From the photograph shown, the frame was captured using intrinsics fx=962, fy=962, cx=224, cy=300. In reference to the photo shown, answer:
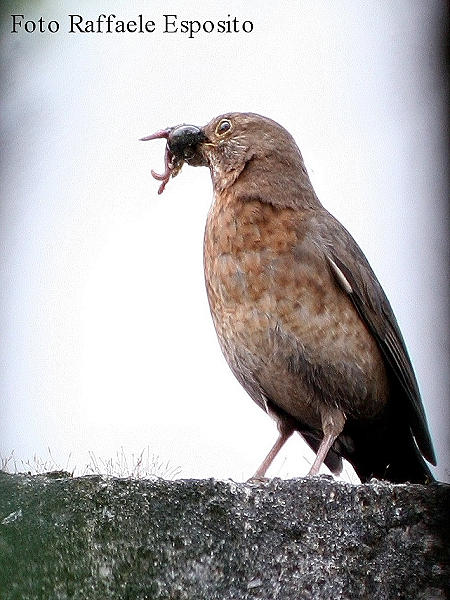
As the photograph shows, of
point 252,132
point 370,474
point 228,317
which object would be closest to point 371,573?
point 228,317

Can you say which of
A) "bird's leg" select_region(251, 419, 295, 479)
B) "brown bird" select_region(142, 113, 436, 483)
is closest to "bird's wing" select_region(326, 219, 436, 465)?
"brown bird" select_region(142, 113, 436, 483)

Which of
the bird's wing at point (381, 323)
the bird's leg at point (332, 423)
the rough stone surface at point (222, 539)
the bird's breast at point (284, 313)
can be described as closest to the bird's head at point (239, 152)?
the bird's breast at point (284, 313)

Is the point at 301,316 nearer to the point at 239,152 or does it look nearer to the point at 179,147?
the point at 239,152

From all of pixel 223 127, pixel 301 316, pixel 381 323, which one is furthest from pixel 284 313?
pixel 223 127

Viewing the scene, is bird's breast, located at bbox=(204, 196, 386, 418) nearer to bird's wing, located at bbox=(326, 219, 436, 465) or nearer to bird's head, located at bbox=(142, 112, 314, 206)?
bird's wing, located at bbox=(326, 219, 436, 465)

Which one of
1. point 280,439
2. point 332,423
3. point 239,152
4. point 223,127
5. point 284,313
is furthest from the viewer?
point 223,127

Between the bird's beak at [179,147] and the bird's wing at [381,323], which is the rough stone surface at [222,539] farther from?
the bird's beak at [179,147]
